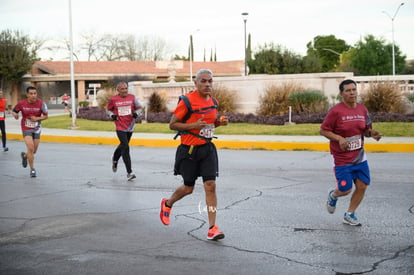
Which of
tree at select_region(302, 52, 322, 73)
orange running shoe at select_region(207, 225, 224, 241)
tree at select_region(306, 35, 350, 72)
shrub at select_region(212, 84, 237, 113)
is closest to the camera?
orange running shoe at select_region(207, 225, 224, 241)

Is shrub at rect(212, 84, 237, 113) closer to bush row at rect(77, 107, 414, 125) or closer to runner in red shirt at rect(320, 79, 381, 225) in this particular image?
bush row at rect(77, 107, 414, 125)

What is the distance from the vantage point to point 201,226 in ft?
23.3

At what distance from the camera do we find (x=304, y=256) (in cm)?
564

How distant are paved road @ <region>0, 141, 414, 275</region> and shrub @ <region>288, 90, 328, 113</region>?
1229cm

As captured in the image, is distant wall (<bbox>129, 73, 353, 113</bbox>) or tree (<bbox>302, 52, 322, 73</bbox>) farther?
tree (<bbox>302, 52, 322, 73</bbox>)

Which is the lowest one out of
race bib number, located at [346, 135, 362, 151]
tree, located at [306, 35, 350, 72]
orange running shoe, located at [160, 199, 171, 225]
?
orange running shoe, located at [160, 199, 171, 225]

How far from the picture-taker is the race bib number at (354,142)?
6914 mm

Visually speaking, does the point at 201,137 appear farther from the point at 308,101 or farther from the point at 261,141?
the point at 308,101

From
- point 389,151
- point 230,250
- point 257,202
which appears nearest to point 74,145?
point 389,151

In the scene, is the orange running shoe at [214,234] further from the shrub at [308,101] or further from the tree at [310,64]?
the tree at [310,64]

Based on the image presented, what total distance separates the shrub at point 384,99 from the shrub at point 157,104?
33.4 ft

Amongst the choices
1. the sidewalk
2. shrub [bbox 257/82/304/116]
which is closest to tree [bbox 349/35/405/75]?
shrub [bbox 257/82/304/116]

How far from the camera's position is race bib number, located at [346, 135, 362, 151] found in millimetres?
6914

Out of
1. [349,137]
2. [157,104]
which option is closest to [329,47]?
[157,104]
